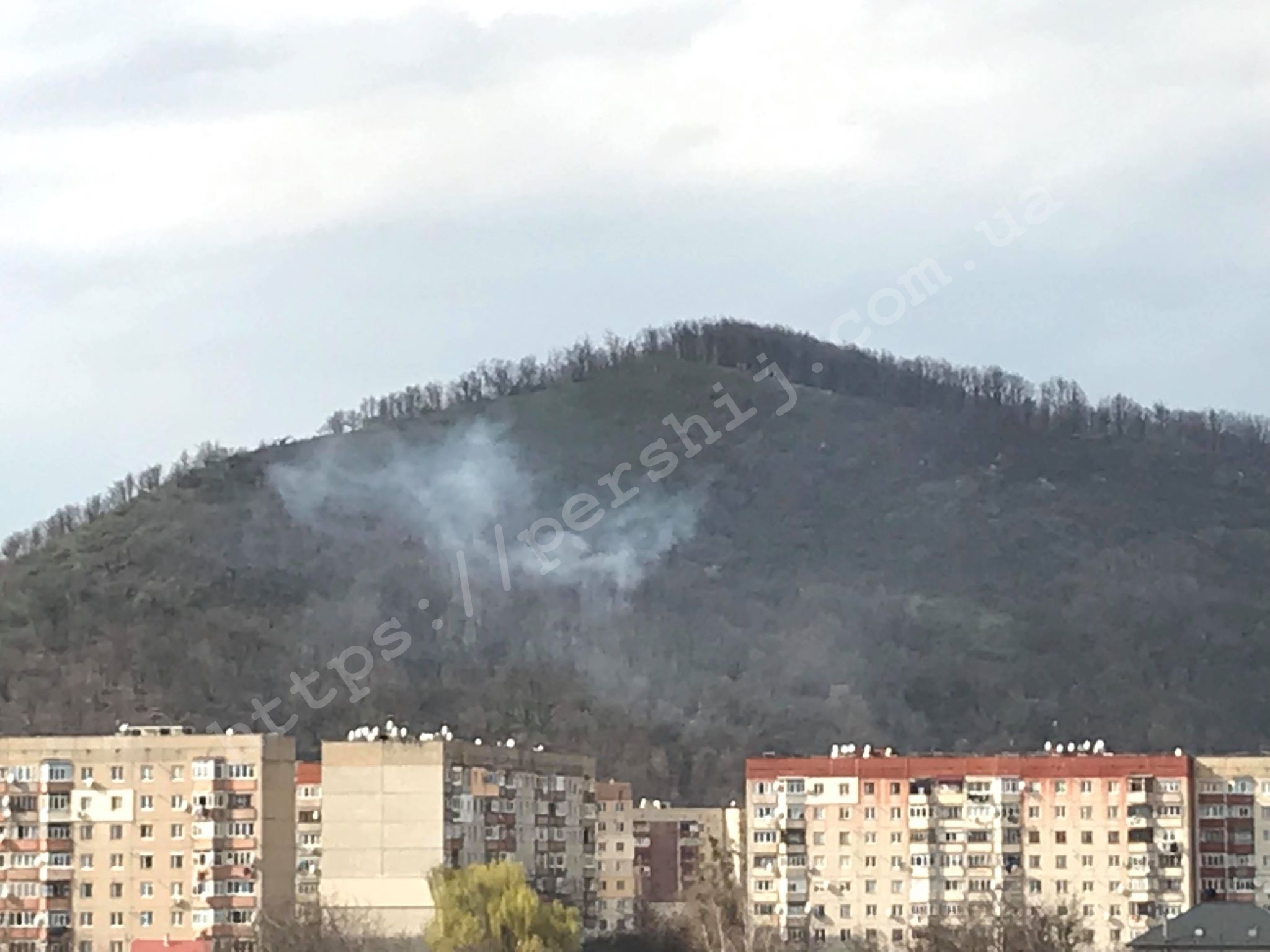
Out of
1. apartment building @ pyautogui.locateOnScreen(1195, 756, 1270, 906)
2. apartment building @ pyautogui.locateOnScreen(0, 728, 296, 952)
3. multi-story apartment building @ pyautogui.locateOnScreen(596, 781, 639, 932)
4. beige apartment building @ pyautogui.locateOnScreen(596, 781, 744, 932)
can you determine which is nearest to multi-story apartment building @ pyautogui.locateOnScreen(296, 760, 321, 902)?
apartment building @ pyautogui.locateOnScreen(0, 728, 296, 952)

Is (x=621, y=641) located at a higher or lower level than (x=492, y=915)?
higher

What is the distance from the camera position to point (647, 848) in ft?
391

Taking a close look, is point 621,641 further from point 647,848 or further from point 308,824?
point 308,824

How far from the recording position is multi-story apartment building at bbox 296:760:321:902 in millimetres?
88938

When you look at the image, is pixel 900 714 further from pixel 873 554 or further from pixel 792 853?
pixel 792 853

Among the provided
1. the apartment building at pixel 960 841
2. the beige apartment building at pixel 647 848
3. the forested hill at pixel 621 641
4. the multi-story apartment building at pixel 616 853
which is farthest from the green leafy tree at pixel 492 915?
the forested hill at pixel 621 641

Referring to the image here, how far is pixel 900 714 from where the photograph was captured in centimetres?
16775

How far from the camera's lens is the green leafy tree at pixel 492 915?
7581cm

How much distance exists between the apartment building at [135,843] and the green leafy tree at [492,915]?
5.10 metres

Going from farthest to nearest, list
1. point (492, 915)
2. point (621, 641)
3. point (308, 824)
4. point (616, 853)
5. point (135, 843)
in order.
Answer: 1. point (621, 641)
2. point (616, 853)
3. point (308, 824)
4. point (135, 843)
5. point (492, 915)

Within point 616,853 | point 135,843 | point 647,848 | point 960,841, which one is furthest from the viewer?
point 647,848

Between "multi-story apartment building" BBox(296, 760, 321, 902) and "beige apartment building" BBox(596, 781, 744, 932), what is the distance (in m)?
15.0

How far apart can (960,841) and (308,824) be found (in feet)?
72.6

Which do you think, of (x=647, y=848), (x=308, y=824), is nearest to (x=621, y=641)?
(x=647, y=848)
